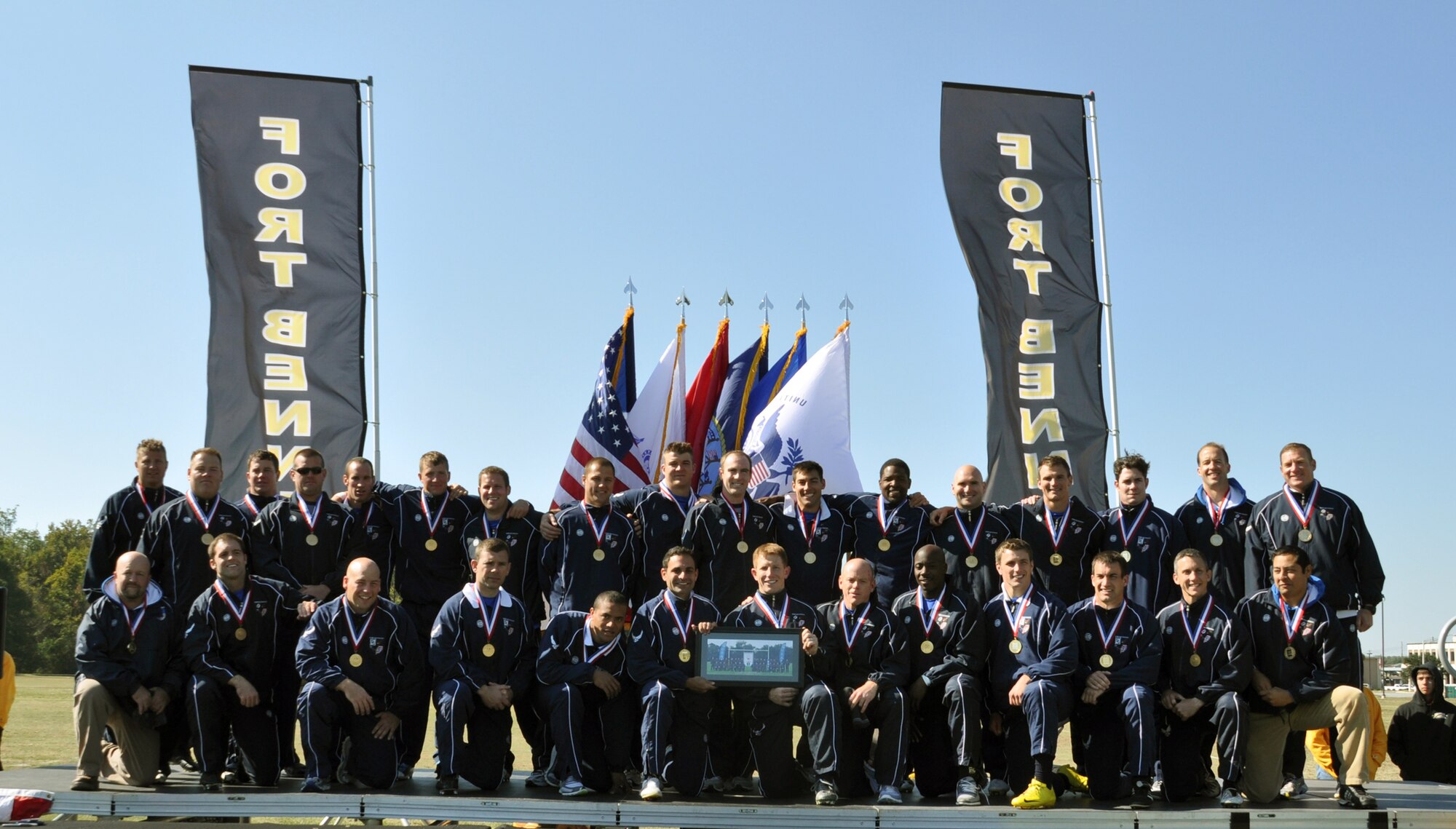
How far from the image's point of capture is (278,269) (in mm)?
12383

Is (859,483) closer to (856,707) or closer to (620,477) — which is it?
(620,477)

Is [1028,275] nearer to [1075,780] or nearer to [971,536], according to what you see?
[971,536]

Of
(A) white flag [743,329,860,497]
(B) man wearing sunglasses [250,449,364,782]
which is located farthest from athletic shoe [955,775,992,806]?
(A) white flag [743,329,860,497]

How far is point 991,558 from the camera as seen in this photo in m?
9.14

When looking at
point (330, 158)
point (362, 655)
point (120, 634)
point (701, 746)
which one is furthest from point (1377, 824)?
point (330, 158)

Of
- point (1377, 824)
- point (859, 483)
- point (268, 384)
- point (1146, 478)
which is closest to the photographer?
point (1377, 824)

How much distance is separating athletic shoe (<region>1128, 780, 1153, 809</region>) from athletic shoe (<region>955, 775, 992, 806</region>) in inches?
35.2

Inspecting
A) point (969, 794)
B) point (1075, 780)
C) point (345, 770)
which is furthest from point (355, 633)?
point (1075, 780)

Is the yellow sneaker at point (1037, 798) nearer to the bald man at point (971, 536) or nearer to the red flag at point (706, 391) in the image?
the bald man at point (971, 536)

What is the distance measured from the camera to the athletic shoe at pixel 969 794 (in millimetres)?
7574

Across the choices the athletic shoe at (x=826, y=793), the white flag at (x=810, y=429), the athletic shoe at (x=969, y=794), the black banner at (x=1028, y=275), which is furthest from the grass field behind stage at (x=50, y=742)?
the white flag at (x=810, y=429)

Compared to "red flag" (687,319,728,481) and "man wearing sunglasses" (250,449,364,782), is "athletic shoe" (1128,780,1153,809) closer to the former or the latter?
"man wearing sunglasses" (250,449,364,782)

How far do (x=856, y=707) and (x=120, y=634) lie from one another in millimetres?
4853

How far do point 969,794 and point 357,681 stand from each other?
3.99m
